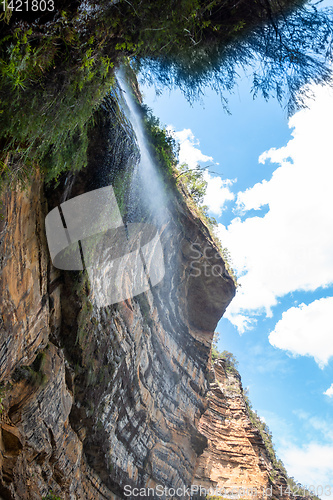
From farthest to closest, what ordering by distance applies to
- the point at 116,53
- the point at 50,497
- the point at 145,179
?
the point at 145,179 < the point at 50,497 < the point at 116,53

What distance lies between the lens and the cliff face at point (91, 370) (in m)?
5.86

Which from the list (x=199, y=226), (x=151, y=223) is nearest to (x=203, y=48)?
(x=151, y=223)

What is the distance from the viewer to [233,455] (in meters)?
20.3

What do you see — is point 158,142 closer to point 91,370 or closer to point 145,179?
point 145,179

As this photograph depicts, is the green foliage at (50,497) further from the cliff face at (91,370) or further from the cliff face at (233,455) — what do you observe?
the cliff face at (233,455)

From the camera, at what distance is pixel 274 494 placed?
794 inches

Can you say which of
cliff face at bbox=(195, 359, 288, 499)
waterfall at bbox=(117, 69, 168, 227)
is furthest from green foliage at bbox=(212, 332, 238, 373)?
waterfall at bbox=(117, 69, 168, 227)

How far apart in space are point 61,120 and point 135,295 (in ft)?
27.1

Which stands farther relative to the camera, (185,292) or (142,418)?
(185,292)

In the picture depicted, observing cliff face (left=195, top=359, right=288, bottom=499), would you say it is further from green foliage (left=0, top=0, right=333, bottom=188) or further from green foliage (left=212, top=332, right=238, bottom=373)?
green foliage (left=0, top=0, right=333, bottom=188)

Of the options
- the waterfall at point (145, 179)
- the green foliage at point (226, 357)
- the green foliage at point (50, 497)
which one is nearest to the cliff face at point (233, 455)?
the green foliage at point (226, 357)

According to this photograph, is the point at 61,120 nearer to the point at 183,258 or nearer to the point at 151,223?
the point at 151,223

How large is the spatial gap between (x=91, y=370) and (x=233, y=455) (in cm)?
1619

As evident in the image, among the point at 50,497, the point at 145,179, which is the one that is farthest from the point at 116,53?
the point at 50,497
